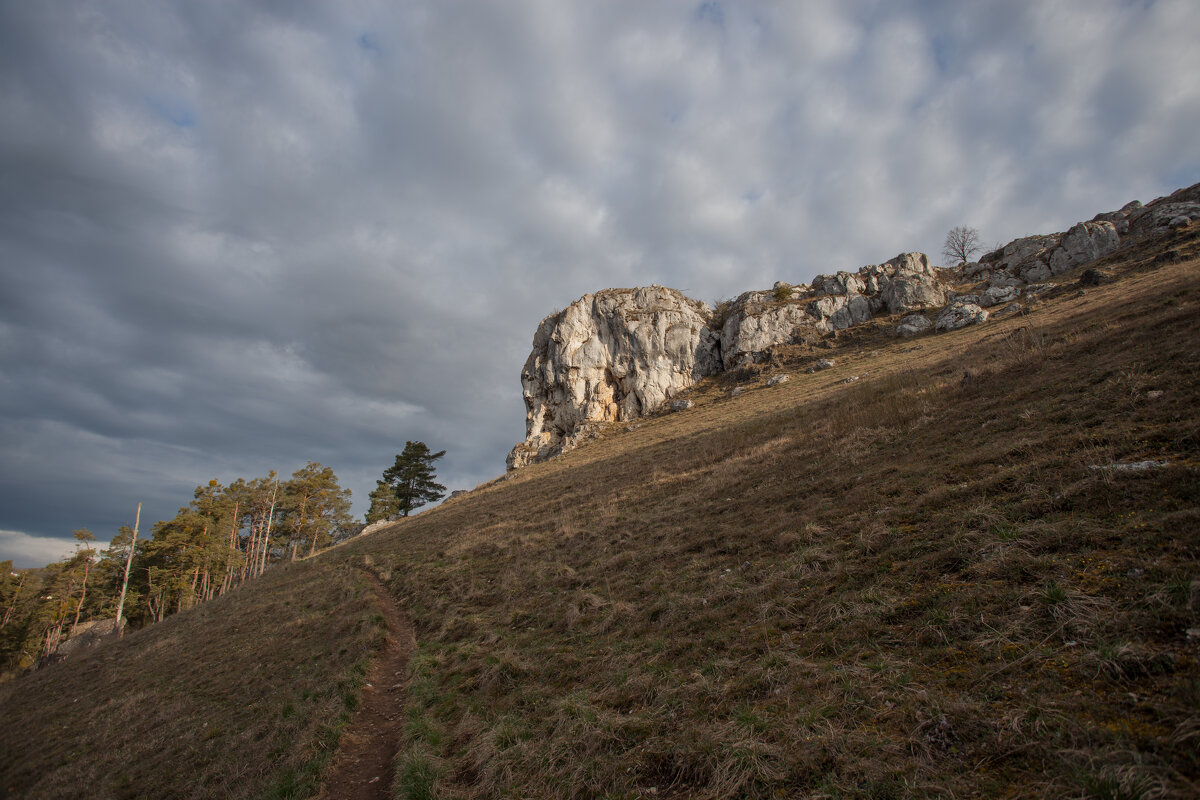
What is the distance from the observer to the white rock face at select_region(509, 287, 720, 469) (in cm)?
5853

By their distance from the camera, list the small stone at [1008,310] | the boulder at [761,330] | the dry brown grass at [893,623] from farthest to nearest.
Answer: the boulder at [761,330] → the small stone at [1008,310] → the dry brown grass at [893,623]

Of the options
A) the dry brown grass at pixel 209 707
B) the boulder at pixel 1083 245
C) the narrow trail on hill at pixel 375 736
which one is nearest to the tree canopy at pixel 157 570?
the dry brown grass at pixel 209 707

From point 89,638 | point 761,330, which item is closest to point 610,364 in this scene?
point 761,330

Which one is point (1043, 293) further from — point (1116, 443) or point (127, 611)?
point (127, 611)

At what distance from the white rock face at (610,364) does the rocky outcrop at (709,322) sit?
0.15 meters

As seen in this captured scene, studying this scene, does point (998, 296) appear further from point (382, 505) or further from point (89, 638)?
point (89, 638)

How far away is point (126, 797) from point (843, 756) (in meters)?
15.0

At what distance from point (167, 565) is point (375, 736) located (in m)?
51.4

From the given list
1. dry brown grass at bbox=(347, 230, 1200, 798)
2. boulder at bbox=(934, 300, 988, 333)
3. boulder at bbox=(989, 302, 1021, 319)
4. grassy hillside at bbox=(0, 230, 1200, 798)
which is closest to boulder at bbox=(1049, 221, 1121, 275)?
boulder at bbox=(934, 300, 988, 333)

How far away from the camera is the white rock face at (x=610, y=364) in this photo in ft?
192

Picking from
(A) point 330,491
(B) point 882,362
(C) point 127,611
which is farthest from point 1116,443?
(C) point 127,611

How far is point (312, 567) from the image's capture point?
2877 cm

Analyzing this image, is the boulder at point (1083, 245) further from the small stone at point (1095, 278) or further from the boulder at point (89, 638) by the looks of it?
the boulder at point (89, 638)

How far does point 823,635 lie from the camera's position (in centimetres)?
561
